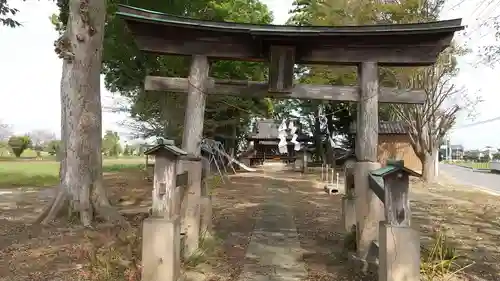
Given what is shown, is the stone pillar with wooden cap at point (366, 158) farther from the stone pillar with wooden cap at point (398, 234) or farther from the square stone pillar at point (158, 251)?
the square stone pillar at point (158, 251)

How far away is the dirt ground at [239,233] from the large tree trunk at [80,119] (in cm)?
58

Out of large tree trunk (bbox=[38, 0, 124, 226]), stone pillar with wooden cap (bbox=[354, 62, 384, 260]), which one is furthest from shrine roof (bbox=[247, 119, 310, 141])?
stone pillar with wooden cap (bbox=[354, 62, 384, 260])

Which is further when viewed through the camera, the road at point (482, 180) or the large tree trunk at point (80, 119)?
the road at point (482, 180)

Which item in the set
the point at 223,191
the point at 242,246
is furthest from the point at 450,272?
the point at 223,191

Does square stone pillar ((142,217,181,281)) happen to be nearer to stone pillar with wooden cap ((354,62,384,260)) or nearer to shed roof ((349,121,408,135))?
stone pillar with wooden cap ((354,62,384,260))

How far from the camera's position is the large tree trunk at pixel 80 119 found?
8.78 meters

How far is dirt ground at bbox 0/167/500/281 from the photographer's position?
240 inches

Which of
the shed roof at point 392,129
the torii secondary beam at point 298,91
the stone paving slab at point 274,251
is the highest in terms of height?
the shed roof at point 392,129

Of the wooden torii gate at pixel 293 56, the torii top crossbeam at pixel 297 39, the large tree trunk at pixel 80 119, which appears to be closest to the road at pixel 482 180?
the torii top crossbeam at pixel 297 39

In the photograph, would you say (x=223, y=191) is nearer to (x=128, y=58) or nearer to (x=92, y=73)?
(x=128, y=58)

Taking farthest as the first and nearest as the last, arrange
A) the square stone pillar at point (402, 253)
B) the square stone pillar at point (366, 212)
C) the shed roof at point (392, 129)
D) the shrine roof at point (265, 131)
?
the shrine roof at point (265, 131) < the shed roof at point (392, 129) < the square stone pillar at point (366, 212) < the square stone pillar at point (402, 253)

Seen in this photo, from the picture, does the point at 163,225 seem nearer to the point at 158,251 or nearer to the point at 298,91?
the point at 158,251

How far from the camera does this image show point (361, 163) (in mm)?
6875

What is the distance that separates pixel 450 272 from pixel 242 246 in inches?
139
